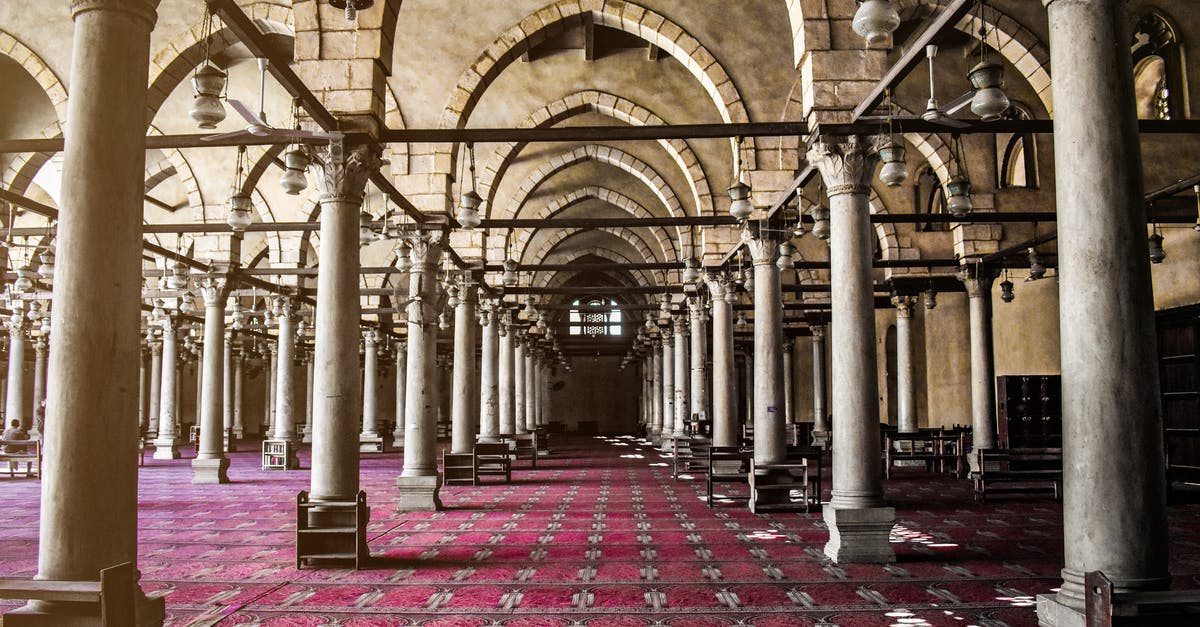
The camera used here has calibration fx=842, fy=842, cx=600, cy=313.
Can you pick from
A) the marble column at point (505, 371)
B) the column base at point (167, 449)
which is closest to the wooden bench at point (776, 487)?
the marble column at point (505, 371)

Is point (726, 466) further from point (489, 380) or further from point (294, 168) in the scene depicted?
point (294, 168)

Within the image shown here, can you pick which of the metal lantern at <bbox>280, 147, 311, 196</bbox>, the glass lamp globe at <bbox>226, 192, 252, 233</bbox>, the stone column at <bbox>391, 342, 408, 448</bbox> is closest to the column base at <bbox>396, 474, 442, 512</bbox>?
the glass lamp globe at <bbox>226, 192, 252, 233</bbox>

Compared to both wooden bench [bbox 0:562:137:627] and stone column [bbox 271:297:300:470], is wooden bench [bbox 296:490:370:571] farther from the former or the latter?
stone column [bbox 271:297:300:470]

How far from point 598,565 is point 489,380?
549 inches

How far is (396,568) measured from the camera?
7875mm

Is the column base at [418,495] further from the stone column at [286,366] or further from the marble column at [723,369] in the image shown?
the stone column at [286,366]

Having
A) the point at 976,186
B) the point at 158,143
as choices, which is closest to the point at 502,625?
the point at 158,143

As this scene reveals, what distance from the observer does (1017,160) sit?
17.3 m

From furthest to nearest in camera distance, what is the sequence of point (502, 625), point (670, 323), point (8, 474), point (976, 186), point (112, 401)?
point (670, 323) → point (8, 474) → point (976, 186) → point (502, 625) → point (112, 401)

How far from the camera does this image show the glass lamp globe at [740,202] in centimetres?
1041

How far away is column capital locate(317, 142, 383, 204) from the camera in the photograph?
894 centimetres

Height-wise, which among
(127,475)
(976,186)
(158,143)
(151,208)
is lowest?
(127,475)

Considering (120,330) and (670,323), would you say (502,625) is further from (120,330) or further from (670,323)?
(670,323)

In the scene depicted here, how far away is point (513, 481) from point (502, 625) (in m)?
11.5
